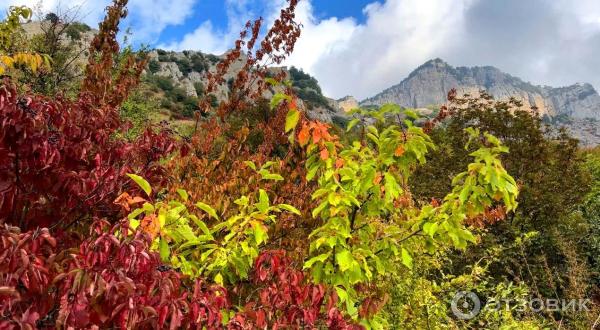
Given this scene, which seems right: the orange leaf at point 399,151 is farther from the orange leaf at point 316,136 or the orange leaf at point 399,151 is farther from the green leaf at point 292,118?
the green leaf at point 292,118

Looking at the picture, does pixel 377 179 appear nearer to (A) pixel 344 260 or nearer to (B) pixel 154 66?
(A) pixel 344 260

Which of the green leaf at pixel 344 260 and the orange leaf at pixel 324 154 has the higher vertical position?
the orange leaf at pixel 324 154

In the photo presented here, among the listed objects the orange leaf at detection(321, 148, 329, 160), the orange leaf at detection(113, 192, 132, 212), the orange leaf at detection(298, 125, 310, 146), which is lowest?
the orange leaf at detection(113, 192, 132, 212)

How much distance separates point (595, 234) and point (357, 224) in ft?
53.5

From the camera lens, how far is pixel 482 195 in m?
3.71

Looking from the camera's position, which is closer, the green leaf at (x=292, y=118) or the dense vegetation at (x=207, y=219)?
the dense vegetation at (x=207, y=219)

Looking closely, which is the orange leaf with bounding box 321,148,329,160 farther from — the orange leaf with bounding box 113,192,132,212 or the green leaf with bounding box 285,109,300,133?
the orange leaf with bounding box 113,192,132,212

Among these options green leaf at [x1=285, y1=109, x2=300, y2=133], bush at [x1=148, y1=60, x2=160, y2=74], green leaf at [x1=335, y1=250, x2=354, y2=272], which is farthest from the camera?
bush at [x1=148, y1=60, x2=160, y2=74]

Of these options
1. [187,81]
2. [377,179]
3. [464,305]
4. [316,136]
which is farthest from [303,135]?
[187,81]

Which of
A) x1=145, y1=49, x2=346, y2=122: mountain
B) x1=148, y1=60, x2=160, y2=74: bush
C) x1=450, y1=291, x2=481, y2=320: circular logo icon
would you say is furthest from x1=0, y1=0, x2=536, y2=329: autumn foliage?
x1=148, y1=60, x2=160, y2=74: bush

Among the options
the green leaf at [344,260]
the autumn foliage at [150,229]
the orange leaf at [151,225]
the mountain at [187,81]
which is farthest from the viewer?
the mountain at [187,81]

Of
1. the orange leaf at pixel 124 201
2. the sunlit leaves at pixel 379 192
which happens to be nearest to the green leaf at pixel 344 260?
the sunlit leaves at pixel 379 192

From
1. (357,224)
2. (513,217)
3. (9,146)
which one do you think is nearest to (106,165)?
(9,146)

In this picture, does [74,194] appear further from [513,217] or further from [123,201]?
[513,217]
